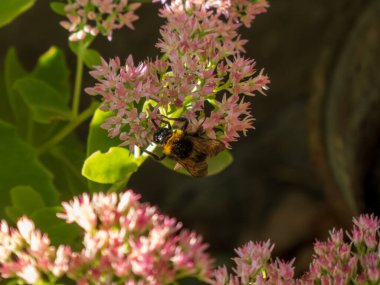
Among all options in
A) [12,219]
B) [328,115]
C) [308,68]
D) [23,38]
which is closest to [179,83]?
[12,219]

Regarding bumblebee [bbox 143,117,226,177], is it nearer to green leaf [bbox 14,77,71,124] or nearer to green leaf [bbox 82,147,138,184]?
green leaf [bbox 82,147,138,184]

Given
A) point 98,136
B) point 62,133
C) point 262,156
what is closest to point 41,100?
point 62,133

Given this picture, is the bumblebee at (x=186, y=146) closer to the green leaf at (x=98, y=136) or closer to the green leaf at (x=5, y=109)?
the green leaf at (x=98, y=136)

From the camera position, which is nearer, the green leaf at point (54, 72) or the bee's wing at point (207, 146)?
the bee's wing at point (207, 146)

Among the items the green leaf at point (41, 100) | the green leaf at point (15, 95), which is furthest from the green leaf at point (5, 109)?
the green leaf at point (41, 100)

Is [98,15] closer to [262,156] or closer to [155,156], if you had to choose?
[155,156]

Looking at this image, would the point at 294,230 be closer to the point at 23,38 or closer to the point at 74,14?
the point at 23,38

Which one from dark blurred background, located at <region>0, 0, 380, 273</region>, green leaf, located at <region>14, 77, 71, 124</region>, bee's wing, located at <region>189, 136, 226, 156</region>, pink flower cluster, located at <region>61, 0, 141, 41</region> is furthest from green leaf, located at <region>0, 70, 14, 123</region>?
→ dark blurred background, located at <region>0, 0, 380, 273</region>
